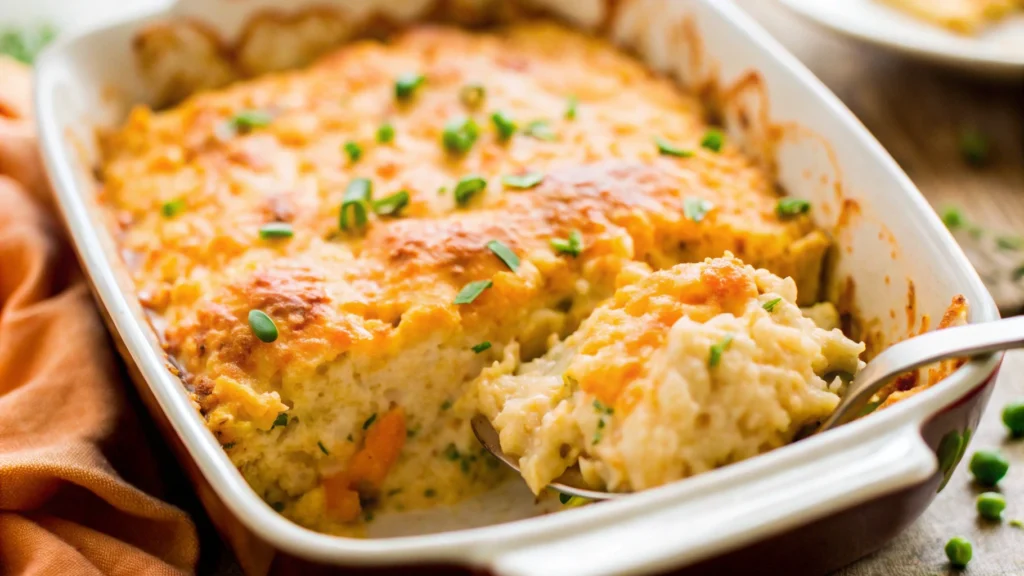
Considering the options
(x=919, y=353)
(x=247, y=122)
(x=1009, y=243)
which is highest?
(x=919, y=353)

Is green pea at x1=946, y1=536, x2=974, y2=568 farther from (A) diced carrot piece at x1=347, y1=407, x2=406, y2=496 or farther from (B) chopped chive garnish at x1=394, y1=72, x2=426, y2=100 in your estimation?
(B) chopped chive garnish at x1=394, y1=72, x2=426, y2=100

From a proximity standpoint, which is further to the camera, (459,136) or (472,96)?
(472,96)

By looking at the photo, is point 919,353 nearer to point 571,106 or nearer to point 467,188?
point 467,188

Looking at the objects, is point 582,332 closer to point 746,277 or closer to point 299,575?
point 746,277

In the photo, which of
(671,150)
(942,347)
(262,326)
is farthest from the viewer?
(671,150)

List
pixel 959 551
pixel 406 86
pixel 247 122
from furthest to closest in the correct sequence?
1. pixel 406 86
2. pixel 247 122
3. pixel 959 551

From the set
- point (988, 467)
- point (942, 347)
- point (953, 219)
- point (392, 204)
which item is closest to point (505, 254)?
point (392, 204)

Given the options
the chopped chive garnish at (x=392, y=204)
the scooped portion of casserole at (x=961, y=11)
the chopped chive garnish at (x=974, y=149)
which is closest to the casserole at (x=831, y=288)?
the chopped chive garnish at (x=392, y=204)

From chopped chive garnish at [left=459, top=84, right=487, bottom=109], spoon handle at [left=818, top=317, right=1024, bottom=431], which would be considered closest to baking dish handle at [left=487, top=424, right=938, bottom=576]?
spoon handle at [left=818, top=317, right=1024, bottom=431]

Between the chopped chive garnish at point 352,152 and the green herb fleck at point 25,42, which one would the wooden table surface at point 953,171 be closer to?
the chopped chive garnish at point 352,152
